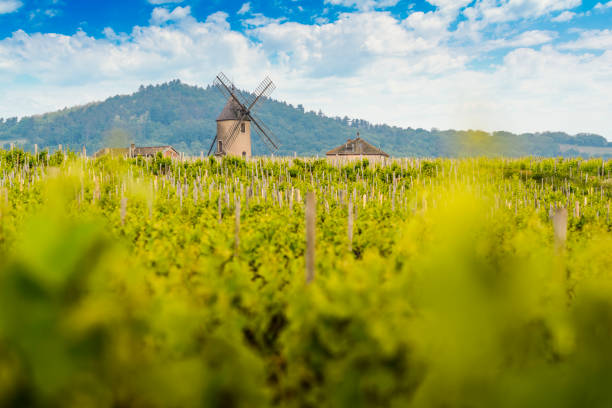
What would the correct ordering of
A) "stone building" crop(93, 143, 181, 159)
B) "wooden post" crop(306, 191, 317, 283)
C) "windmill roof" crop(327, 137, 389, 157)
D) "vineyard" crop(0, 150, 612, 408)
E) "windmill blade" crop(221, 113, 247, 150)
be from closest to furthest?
"vineyard" crop(0, 150, 612, 408) < "stone building" crop(93, 143, 181, 159) < "wooden post" crop(306, 191, 317, 283) < "windmill blade" crop(221, 113, 247, 150) < "windmill roof" crop(327, 137, 389, 157)

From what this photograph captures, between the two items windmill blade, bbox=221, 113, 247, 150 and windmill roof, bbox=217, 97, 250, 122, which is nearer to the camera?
windmill blade, bbox=221, 113, 247, 150

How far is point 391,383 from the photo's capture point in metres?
1.64

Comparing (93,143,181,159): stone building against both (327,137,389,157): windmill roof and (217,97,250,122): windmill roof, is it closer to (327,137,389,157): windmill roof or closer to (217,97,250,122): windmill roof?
(217,97,250,122): windmill roof

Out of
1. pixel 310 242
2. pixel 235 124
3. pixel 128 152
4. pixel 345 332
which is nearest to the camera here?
pixel 128 152

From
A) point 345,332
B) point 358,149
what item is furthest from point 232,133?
point 345,332

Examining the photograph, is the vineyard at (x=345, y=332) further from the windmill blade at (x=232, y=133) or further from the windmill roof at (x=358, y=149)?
the windmill roof at (x=358, y=149)

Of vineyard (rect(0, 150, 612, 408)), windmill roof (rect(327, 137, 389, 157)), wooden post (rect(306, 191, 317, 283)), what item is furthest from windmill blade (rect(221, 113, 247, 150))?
vineyard (rect(0, 150, 612, 408))

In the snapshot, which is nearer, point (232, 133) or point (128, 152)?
point (128, 152)

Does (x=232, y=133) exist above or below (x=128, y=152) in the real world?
above

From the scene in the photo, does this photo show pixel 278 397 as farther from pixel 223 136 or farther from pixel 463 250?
pixel 223 136

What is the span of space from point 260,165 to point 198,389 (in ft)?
120

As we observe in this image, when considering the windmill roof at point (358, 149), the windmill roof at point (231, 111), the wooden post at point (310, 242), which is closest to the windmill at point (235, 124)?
the windmill roof at point (231, 111)

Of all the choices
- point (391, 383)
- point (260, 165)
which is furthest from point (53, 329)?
point (260, 165)

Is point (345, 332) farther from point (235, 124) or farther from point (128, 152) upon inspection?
point (235, 124)
